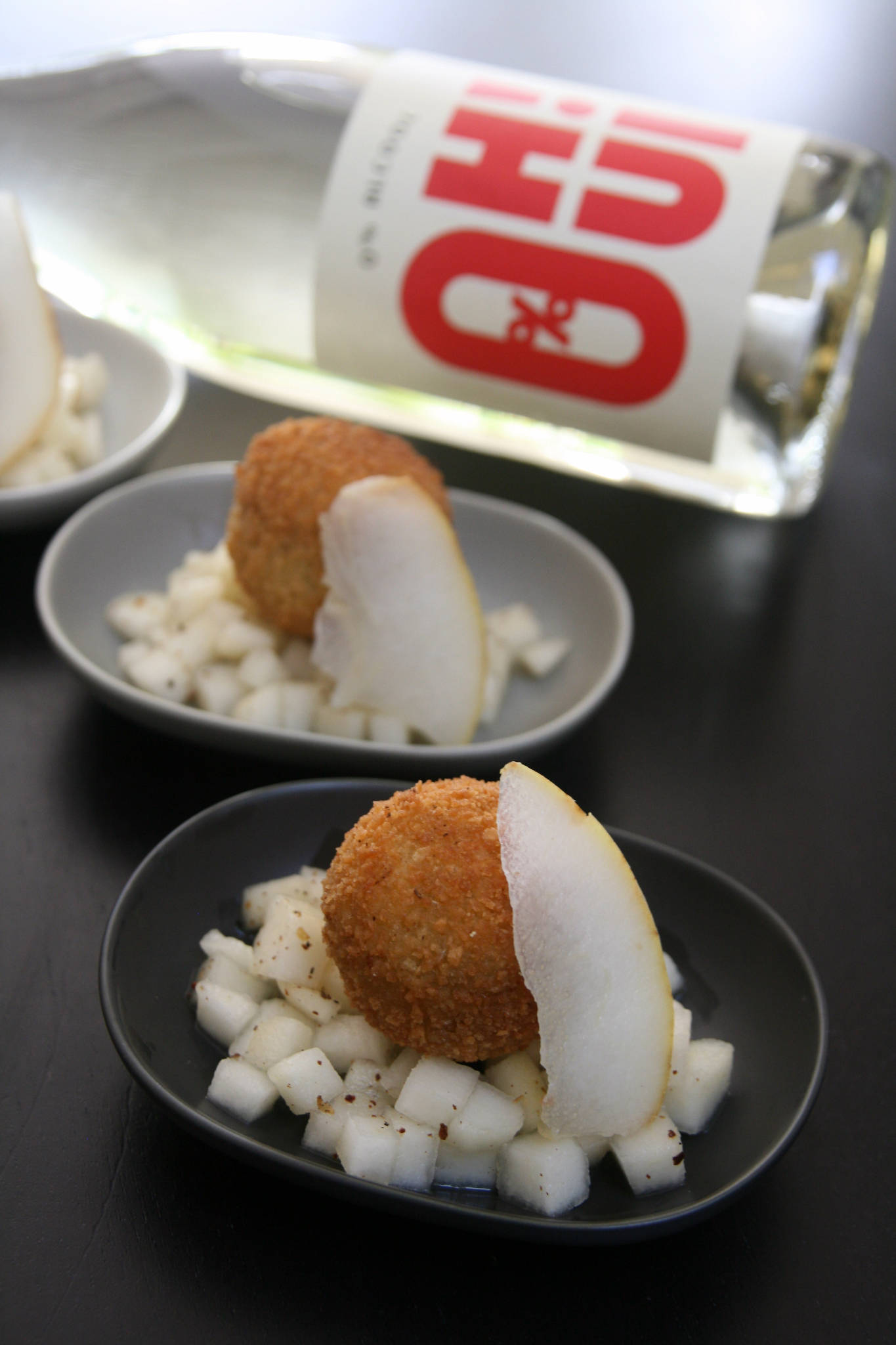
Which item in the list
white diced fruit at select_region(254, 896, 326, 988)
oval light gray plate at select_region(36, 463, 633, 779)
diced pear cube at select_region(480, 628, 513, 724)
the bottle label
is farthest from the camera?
the bottle label

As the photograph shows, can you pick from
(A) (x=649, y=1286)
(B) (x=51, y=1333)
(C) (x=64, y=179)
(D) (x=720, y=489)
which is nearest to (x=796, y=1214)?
(A) (x=649, y=1286)

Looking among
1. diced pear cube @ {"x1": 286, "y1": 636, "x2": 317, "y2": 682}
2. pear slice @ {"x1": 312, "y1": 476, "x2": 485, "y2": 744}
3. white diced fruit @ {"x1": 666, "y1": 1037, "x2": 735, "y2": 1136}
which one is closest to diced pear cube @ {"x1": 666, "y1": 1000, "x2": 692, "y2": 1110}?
white diced fruit @ {"x1": 666, "y1": 1037, "x2": 735, "y2": 1136}

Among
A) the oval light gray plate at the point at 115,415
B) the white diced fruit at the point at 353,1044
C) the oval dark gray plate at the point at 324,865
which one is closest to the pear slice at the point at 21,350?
the oval light gray plate at the point at 115,415

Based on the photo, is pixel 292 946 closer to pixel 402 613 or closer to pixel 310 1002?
pixel 310 1002

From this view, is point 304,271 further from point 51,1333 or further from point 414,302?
point 51,1333

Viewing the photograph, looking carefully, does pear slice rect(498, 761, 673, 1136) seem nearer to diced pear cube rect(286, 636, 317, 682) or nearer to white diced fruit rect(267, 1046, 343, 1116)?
white diced fruit rect(267, 1046, 343, 1116)

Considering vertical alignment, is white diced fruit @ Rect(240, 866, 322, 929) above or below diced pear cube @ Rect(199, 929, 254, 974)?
above
